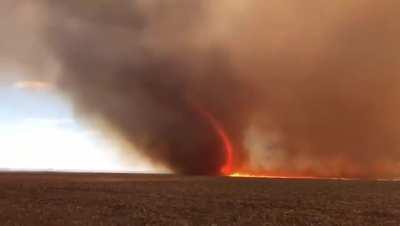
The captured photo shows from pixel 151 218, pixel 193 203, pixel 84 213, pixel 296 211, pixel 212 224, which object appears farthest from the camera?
pixel 193 203

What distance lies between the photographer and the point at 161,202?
5325 centimetres

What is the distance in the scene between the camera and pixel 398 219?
4003 cm

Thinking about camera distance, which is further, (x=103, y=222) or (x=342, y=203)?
(x=342, y=203)

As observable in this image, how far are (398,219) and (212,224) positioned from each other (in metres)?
13.5

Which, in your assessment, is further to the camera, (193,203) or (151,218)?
(193,203)

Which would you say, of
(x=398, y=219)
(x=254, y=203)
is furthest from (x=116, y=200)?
(x=398, y=219)

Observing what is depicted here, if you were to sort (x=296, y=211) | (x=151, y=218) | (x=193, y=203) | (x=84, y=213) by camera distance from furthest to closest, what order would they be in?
1. (x=193, y=203)
2. (x=296, y=211)
3. (x=84, y=213)
4. (x=151, y=218)

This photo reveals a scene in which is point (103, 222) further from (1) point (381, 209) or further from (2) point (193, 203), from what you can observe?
(1) point (381, 209)

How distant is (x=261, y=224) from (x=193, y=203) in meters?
Answer: 16.5

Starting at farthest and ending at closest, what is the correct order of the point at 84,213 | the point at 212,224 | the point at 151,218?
the point at 84,213, the point at 151,218, the point at 212,224

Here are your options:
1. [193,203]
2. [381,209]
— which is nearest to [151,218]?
[193,203]

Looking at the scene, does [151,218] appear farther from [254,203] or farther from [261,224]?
[254,203]

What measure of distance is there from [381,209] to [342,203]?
6.66 m

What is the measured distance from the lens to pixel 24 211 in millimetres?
42750
